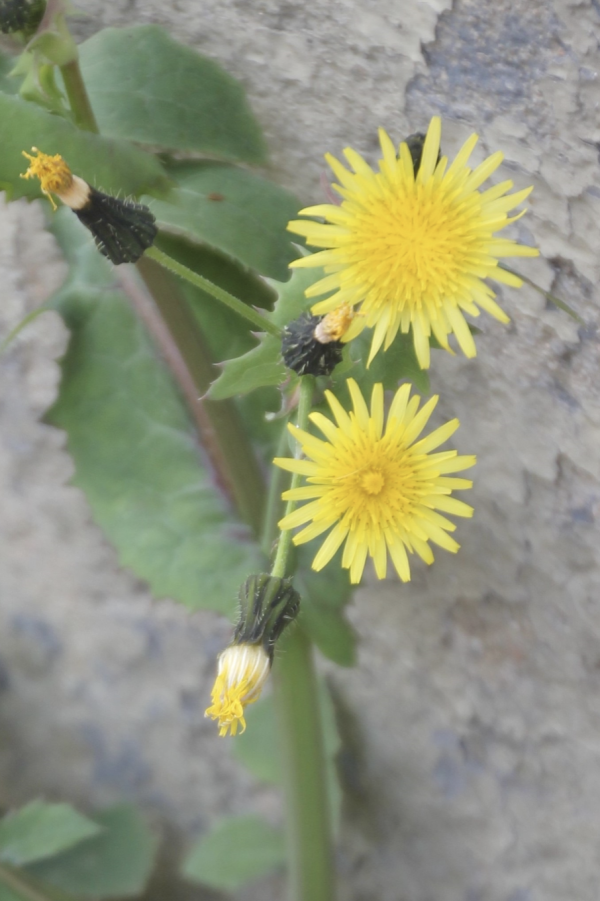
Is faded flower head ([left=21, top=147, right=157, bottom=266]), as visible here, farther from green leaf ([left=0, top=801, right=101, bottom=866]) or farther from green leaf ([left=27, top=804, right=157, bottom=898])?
green leaf ([left=27, top=804, right=157, bottom=898])

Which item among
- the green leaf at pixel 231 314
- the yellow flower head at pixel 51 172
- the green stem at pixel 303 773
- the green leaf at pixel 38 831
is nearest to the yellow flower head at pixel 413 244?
the yellow flower head at pixel 51 172

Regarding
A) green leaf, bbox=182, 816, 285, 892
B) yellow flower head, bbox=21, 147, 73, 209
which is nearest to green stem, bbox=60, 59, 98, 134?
yellow flower head, bbox=21, 147, 73, 209

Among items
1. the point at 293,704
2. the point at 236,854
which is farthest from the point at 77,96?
the point at 236,854

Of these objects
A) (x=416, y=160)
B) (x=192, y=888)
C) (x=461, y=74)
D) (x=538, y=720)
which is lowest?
(x=192, y=888)

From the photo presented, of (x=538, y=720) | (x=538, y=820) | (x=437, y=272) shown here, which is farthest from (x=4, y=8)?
(x=538, y=820)

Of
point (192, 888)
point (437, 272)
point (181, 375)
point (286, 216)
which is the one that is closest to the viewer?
point (437, 272)

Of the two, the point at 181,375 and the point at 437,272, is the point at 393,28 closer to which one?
the point at 437,272
